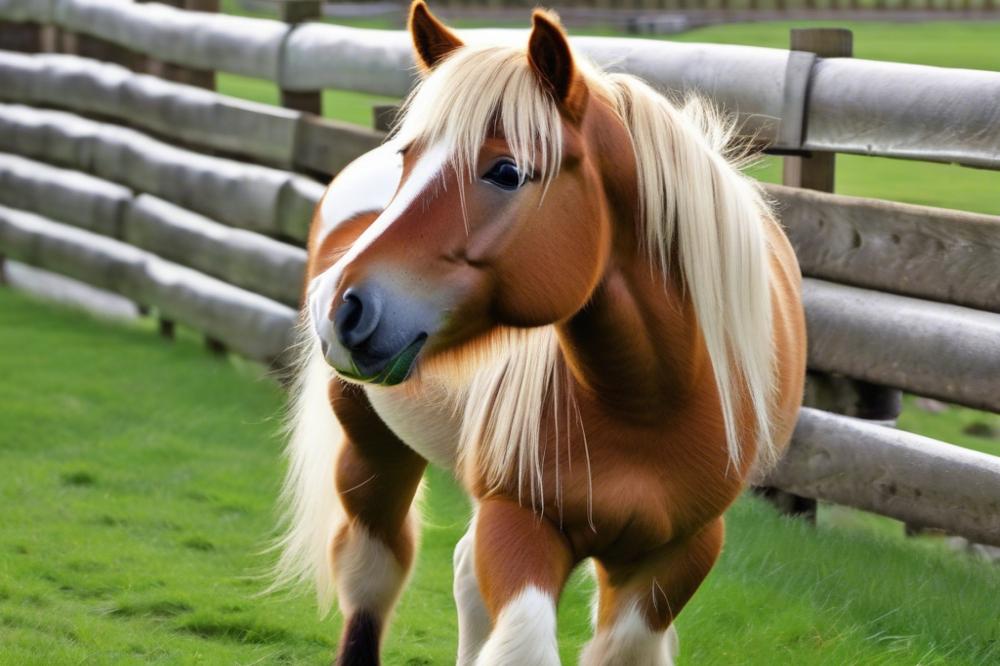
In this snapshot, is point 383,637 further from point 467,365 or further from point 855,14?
point 855,14

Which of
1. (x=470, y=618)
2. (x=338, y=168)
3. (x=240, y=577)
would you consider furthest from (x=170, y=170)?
(x=470, y=618)

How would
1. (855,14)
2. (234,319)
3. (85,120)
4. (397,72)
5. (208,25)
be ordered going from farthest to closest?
(855,14) < (85,120) < (208,25) < (234,319) < (397,72)

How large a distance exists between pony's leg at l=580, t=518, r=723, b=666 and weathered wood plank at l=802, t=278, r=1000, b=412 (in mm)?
1348

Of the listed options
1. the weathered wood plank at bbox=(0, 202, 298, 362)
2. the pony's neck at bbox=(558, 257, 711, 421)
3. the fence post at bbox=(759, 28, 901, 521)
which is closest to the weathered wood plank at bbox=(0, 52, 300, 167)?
the weathered wood plank at bbox=(0, 202, 298, 362)

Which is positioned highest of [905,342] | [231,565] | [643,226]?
[643,226]

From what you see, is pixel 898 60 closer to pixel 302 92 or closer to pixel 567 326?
pixel 302 92

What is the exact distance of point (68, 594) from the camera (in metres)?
3.77

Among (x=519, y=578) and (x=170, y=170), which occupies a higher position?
(x=519, y=578)

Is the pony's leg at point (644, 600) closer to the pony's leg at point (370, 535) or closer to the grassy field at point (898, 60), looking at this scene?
the pony's leg at point (370, 535)

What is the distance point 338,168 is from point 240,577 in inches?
90.9

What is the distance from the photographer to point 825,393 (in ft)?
13.8

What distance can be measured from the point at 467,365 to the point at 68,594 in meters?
2.03

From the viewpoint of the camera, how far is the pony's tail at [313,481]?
3225 millimetres

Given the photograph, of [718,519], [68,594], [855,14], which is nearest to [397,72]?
[68,594]
